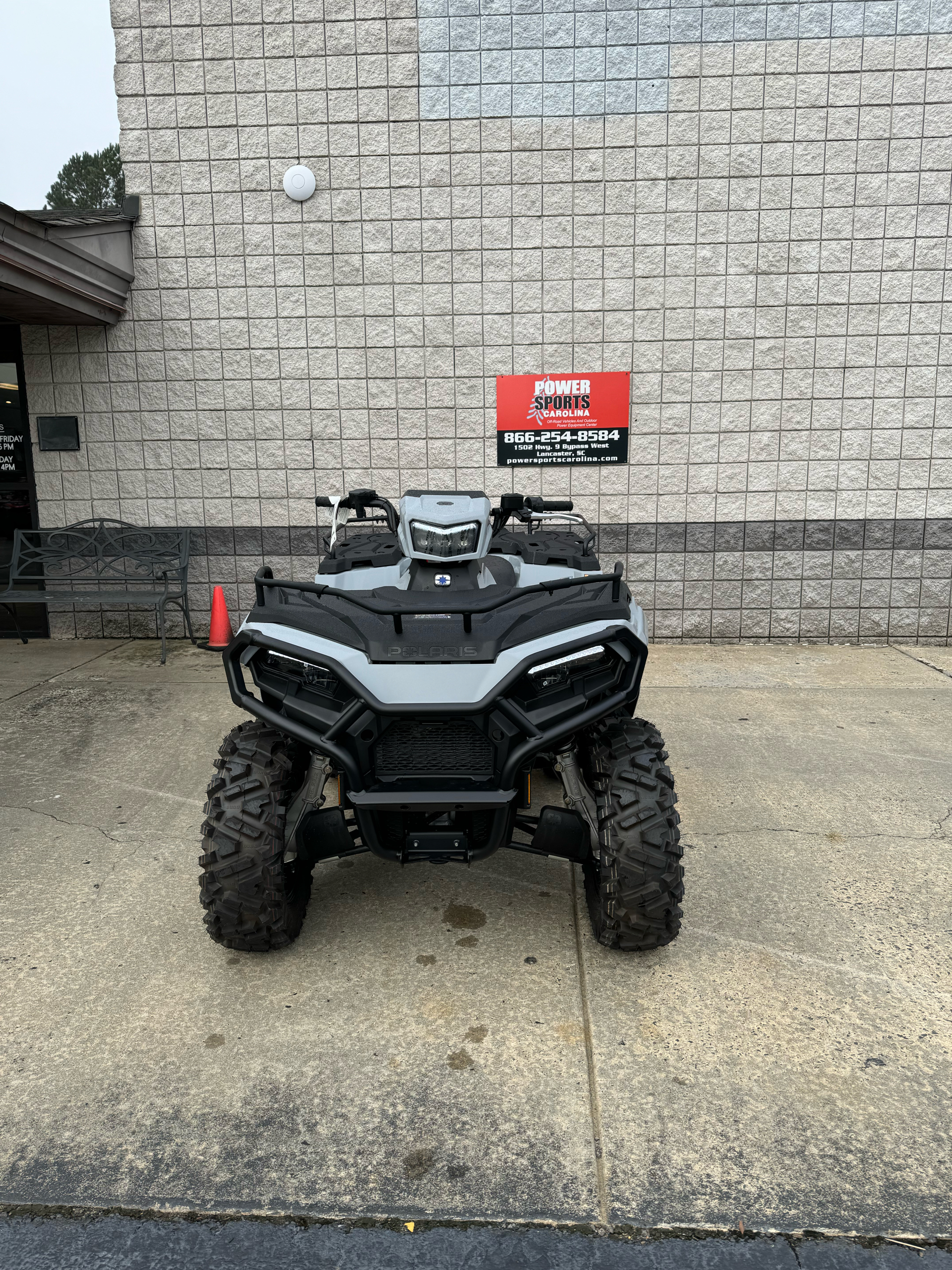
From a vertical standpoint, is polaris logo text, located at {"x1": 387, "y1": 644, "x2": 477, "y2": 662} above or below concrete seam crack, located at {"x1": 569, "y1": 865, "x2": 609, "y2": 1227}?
above

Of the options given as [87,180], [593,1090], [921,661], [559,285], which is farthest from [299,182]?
[87,180]

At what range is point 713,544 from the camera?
290 inches

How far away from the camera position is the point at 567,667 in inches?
109

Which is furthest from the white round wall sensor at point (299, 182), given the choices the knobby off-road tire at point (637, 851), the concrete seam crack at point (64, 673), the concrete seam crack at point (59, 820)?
the knobby off-road tire at point (637, 851)

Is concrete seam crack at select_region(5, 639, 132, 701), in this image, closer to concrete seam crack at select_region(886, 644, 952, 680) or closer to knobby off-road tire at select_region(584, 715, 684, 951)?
knobby off-road tire at select_region(584, 715, 684, 951)

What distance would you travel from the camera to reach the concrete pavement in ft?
6.71

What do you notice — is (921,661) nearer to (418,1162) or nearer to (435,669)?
(435,669)

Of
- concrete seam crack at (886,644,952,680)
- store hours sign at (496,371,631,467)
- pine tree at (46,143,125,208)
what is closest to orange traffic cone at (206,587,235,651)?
store hours sign at (496,371,631,467)

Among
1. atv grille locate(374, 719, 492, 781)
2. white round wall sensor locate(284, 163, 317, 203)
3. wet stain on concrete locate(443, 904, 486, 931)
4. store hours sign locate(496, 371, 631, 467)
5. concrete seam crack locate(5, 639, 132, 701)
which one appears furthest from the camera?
store hours sign locate(496, 371, 631, 467)

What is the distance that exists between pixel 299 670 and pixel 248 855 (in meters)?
0.58

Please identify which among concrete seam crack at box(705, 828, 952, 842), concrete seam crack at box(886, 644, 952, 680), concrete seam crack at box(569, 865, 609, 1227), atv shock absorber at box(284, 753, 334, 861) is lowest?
concrete seam crack at box(886, 644, 952, 680)

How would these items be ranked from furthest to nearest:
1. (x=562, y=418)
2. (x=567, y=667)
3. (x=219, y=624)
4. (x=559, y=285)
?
(x=219, y=624)
(x=562, y=418)
(x=559, y=285)
(x=567, y=667)

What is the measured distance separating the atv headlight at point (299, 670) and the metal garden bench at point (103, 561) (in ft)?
15.4

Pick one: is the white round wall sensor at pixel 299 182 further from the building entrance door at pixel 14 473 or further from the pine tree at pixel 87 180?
the pine tree at pixel 87 180
